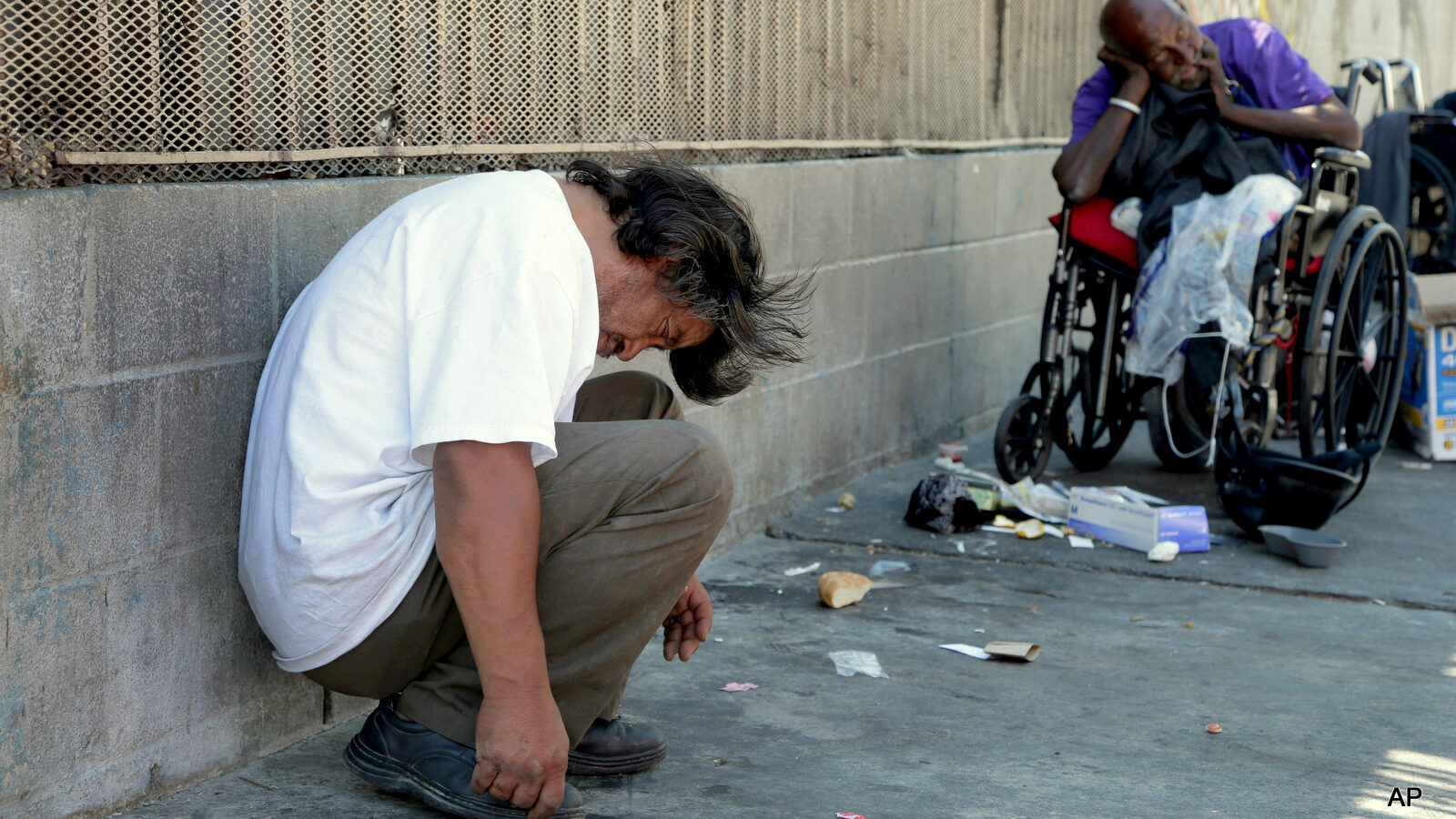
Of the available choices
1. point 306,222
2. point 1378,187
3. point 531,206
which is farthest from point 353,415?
point 1378,187

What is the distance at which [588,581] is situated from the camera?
81.9 inches

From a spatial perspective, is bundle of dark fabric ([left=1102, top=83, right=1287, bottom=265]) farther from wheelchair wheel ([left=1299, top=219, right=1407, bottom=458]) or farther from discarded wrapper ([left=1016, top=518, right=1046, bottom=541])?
discarded wrapper ([left=1016, top=518, right=1046, bottom=541])

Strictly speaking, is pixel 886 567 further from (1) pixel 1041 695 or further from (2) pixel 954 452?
(2) pixel 954 452

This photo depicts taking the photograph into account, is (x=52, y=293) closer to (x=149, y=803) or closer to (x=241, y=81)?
(x=241, y=81)

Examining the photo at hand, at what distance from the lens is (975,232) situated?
5.39 meters

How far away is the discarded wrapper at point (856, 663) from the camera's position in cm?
294

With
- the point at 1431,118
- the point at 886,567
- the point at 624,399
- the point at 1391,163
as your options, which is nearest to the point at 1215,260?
the point at 886,567

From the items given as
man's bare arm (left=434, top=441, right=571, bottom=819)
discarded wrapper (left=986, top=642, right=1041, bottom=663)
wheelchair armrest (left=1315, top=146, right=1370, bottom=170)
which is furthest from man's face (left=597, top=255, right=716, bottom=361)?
wheelchair armrest (left=1315, top=146, right=1370, bottom=170)

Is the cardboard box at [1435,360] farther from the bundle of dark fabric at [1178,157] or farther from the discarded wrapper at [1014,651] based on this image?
the discarded wrapper at [1014,651]

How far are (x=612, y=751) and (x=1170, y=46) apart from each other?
9.69 feet

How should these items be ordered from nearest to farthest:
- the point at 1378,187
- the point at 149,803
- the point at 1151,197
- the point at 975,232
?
the point at 149,803 → the point at 1151,197 → the point at 975,232 → the point at 1378,187

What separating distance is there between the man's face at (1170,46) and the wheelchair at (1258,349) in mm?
428

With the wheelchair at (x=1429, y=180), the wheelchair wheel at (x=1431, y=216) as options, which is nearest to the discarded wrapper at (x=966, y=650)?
the wheelchair at (x=1429, y=180)

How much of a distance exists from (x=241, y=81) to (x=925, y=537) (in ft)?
7.95
